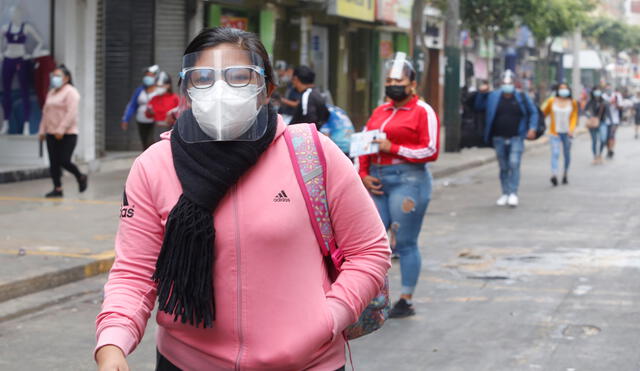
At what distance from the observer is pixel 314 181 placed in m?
2.83

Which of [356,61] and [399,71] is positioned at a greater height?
[356,61]

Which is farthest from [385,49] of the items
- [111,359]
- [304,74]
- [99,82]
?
[111,359]

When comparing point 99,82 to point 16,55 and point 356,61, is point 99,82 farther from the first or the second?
point 356,61

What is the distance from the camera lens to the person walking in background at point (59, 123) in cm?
1384

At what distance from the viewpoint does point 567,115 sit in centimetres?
1766

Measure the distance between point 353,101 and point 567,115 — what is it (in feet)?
48.0

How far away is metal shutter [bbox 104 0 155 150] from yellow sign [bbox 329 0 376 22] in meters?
6.82

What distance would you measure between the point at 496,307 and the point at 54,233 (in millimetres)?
4739

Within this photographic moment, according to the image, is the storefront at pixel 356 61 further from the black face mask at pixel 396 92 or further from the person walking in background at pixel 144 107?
the black face mask at pixel 396 92

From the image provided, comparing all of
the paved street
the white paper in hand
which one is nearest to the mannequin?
the paved street

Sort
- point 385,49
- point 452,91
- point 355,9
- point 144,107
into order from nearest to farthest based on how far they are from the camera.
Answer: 1. point 144,107
2. point 452,91
3. point 355,9
4. point 385,49

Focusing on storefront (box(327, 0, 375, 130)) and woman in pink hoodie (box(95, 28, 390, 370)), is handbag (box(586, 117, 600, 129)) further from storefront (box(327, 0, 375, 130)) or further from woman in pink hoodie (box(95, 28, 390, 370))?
woman in pink hoodie (box(95, 28, 390, 370))

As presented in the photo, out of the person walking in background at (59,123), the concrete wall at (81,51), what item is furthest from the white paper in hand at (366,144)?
the concrete wall at (81,51)

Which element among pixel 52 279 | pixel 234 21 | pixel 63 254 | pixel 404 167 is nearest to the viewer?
pixel 404 167
